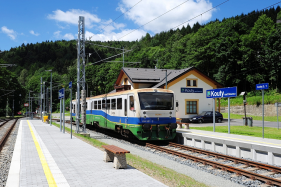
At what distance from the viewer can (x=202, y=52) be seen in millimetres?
59906

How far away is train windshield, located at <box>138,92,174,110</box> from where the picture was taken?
610 inches

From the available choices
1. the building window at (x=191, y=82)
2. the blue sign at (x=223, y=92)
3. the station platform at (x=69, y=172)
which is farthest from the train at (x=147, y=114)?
the building window at (x=191, y=82)

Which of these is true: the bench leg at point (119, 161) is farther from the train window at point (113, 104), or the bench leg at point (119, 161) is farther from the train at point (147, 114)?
the train window at point (113, 104)

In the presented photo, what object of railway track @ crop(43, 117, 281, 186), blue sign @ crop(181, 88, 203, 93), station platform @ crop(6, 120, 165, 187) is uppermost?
blue sign @ crop(181, 88, 203, 93)

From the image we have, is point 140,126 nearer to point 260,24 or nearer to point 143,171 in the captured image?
point 143,171

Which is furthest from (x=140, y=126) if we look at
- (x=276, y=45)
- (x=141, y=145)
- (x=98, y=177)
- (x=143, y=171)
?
(x=276, y=45)

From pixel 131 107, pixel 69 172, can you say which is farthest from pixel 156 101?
pixel 69 172

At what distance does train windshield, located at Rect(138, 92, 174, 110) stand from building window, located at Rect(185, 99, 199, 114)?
18.3m

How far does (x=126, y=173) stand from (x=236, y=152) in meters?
6.77

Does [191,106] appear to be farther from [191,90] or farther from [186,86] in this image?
[186,86]

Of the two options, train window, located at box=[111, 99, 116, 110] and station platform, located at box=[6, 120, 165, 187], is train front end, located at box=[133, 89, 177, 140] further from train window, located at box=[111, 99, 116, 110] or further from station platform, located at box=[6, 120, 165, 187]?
station platform, located at box=[6, 120, 165, 187]

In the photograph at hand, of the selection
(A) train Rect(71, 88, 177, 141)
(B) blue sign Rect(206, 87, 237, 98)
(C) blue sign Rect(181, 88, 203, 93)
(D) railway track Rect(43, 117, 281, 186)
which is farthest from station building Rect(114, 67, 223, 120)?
(D) railway track Rect(43, 117, 281, 186)

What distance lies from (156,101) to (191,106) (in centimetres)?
1951

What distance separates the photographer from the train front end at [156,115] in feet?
50.0
